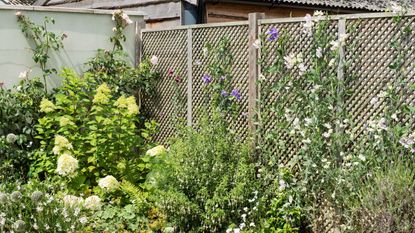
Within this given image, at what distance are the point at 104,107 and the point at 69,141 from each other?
57 cm

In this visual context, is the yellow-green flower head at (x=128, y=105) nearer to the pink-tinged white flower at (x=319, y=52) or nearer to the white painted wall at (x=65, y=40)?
the white painted wall at (x=65, y=40)

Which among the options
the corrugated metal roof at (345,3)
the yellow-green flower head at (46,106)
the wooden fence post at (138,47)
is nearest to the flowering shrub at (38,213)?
the yellow-green flower head at (46,106)

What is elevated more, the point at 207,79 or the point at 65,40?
the point at 65,40

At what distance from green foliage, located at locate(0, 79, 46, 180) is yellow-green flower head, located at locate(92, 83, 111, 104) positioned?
2.65 ft

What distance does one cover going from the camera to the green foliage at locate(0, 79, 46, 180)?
697 centimetres

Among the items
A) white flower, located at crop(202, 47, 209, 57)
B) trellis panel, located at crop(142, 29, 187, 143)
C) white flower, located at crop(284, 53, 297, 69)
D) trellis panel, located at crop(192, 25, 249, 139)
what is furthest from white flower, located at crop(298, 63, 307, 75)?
trellis panel, located at crop(142, 29, 187, 143)

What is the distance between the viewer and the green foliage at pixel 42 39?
7.45 metres

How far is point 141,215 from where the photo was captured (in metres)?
5.93

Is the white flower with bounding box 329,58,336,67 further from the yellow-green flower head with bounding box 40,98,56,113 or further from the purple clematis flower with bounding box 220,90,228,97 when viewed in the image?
the yellow-green flower head with bounding box 40,98,56,113

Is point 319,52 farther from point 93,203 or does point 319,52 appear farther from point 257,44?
point 93,203

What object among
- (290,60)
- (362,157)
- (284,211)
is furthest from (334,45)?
(284,211)

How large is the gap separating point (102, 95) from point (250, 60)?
1.76 meters

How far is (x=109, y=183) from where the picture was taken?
20.2ft

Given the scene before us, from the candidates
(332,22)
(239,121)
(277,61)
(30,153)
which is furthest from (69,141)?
(332,22)
